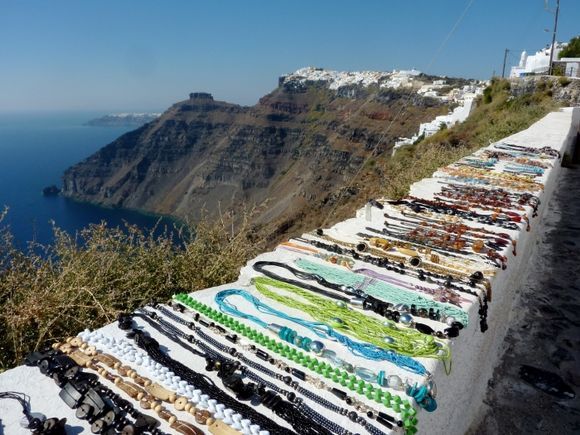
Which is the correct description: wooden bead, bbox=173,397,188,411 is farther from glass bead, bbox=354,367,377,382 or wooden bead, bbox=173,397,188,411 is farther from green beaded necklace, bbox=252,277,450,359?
green beaded necklace, bbox=252,277,450,359

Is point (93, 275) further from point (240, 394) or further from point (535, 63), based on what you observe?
point (535, 63)

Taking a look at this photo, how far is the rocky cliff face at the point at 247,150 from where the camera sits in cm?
8412

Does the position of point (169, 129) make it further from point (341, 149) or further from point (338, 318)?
point (338, 318)

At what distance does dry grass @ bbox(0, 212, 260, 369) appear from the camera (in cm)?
254

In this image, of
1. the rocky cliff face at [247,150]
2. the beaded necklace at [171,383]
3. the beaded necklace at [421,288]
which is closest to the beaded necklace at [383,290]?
the beaded necklace at [421,288]

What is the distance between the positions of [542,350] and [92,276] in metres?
3.27

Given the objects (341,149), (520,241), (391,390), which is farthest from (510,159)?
(341,149)

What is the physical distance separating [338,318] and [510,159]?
5.34 m

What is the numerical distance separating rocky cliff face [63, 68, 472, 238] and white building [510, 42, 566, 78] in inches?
934

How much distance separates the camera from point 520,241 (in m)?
3.30

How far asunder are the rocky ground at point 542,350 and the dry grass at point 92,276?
2.13 metres

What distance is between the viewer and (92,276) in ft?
10.6

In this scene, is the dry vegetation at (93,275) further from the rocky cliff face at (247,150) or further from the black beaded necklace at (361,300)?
the rocky cliff face at (247,150)

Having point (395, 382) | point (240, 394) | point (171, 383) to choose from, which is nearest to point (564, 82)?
point (395, 382)
